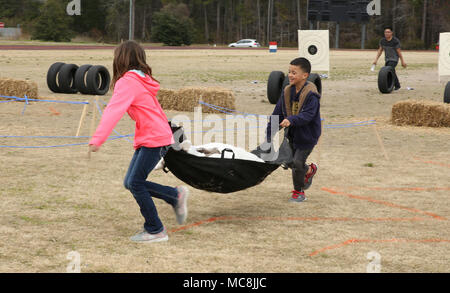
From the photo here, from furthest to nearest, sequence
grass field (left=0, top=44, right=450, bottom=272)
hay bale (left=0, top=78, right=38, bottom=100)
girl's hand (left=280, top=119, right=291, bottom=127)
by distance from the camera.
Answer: hay bale (left=0, top=78, right=38, bottom=100)
girl's hand (left=280, top=119, right=291, bottom=127)
grass field (left=0, top=44, right=450, bottom=272)

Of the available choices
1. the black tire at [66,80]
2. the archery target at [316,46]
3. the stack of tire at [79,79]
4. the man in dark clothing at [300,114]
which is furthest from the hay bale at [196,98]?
the archery target at [316,46]

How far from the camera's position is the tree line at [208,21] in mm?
68125

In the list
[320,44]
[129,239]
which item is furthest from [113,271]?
[320,44]

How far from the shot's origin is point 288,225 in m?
6.23

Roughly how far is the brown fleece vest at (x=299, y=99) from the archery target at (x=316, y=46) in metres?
19.7

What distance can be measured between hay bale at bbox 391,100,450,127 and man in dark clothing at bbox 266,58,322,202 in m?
6.83

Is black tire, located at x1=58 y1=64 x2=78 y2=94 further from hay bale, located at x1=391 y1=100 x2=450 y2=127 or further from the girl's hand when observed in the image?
the girl's hand

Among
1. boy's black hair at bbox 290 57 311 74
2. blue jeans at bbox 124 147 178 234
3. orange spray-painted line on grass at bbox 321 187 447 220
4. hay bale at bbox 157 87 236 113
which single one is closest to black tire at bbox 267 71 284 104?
hay bale at bbox 157 87 236 113

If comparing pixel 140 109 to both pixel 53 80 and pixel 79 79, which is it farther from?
pixel 53 80

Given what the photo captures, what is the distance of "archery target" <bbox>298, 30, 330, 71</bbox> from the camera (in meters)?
26.4

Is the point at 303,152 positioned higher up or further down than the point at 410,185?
higher up

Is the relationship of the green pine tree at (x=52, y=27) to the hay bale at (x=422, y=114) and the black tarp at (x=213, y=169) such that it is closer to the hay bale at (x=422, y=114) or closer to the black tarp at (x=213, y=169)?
the hay bale at (x=422, y=114)

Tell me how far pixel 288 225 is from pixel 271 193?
142 cm
